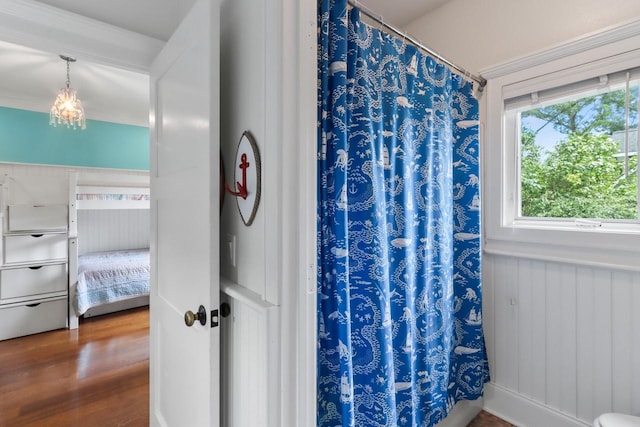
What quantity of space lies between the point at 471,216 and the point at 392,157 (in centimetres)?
70

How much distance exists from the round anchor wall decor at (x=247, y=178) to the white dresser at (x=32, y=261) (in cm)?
315

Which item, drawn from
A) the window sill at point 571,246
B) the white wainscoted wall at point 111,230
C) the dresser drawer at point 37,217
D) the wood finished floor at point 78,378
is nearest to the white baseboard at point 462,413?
the window sill at point 571,246

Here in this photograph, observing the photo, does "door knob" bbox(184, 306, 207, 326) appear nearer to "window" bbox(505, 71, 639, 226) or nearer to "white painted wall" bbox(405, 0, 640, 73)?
"window" bbox(505, 71, 639, 226)

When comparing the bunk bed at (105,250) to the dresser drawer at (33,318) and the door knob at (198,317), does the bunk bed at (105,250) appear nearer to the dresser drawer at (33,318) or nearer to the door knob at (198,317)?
the dresser drawer at (33,318)

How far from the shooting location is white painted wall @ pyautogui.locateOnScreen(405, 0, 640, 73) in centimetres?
137

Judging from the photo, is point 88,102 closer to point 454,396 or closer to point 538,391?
point 454,396

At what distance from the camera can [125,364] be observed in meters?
2.43

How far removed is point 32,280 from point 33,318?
36 cm

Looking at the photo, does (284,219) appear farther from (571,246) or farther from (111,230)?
(111,230)

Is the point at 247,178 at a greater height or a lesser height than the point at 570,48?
lesser

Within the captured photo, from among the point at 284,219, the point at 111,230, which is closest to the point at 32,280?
the point at 111,230

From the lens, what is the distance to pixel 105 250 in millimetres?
4180

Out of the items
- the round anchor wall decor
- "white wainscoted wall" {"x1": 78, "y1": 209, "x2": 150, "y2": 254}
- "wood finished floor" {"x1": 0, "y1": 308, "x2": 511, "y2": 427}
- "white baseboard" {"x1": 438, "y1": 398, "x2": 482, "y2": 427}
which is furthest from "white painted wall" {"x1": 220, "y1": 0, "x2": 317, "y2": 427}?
"white wainscoted wall" {"x1": 78, "y1": 209, "x2": 150, "y2": 254}

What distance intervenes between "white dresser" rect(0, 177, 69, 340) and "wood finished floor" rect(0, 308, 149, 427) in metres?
0.19
